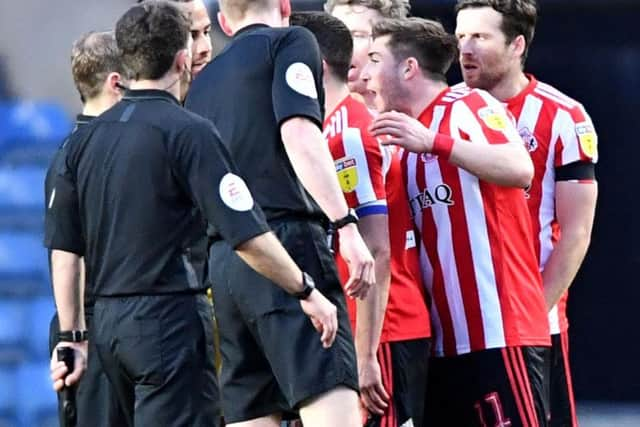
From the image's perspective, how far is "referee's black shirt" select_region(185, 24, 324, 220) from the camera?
4.72m

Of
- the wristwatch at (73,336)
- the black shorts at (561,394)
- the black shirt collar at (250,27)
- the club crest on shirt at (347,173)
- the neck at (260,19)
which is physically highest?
the neck at (260,19)

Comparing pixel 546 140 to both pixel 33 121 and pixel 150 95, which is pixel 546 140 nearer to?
pixel 150 95

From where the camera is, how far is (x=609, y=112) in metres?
7.70

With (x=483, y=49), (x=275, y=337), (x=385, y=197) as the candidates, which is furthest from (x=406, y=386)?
(x=483, y=49)

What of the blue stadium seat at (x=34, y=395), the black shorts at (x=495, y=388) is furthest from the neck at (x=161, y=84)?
the blue stadium seat at (x=34, y=395)

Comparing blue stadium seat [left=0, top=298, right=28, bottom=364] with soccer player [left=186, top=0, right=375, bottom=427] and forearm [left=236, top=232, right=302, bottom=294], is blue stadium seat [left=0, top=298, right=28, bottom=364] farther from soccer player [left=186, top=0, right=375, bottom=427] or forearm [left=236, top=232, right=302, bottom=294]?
forearm [left=236, top=232, right=302, bottom=294]

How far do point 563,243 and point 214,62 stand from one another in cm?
154

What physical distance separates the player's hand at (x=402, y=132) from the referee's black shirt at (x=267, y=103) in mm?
325

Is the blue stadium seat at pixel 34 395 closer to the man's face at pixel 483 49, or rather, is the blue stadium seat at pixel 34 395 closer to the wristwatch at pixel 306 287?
the man's face at pixel 483 49

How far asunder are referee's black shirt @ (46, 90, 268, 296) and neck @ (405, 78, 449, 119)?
2.84ft

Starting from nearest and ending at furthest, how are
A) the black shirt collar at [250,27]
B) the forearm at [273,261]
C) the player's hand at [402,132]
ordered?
the forearm at [273,261], the black shirt collar at [250,27], the player's hand at [402,132]

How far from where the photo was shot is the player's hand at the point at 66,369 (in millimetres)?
5160

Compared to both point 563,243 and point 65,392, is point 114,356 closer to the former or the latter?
point 65,392

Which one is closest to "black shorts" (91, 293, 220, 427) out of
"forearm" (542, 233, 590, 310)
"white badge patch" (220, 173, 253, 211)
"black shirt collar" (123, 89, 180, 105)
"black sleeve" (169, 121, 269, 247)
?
"black sleeve" (169, 121, 269, 247)
